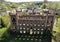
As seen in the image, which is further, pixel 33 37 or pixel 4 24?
pixel 4 24

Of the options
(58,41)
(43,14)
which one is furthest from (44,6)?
(58,41)

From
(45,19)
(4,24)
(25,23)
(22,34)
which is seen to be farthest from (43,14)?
(4,24)

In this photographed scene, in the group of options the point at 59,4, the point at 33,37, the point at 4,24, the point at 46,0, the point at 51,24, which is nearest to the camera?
the point at 33,37

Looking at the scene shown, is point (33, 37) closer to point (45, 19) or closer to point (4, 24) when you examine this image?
point (45, 19)

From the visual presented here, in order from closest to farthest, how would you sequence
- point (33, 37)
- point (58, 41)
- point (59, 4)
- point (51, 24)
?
point (58, 41)
point (33, 37)
point (51, 24)
point (59, 4)

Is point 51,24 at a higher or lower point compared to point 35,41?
higher

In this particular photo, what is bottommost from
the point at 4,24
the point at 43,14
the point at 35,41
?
the point at 35,41

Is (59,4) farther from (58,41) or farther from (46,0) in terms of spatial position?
(58,41)

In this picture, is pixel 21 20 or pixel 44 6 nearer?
pixel 21 20

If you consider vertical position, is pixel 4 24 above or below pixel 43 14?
below
